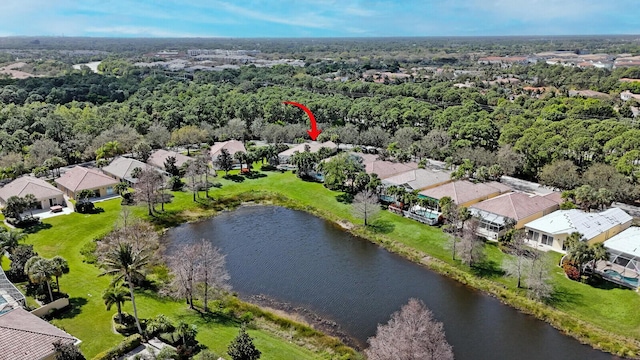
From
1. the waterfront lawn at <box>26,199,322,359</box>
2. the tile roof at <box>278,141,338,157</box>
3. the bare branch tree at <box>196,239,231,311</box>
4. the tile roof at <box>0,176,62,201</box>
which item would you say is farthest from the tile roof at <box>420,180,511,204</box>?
the tile roof at <box>0,176,62,201</box>

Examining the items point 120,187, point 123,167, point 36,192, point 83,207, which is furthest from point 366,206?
point 36,192

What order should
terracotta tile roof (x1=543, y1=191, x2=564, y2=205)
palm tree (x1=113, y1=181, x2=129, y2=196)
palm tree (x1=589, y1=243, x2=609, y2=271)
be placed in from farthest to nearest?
palm tree (x1=113, y1=181, x2=129, y2=196) < terracotta tile roof (x1=543, y1=191, x2=564, y2=205) < palm tree (x1=589, y1=243, x2=609, y2=271)

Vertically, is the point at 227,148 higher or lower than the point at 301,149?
lower

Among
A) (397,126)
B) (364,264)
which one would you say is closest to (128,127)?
(397,126)

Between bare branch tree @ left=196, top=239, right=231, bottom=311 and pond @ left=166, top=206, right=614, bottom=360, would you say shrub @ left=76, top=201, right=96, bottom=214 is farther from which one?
bare branch tree @ left=196, top=239, right=231, bottom=311

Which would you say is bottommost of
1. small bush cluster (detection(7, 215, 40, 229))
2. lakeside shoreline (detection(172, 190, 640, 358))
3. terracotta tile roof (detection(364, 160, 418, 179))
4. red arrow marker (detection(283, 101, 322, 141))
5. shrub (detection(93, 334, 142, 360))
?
lakeside shoreline (detection(172, 190, 640, 358))

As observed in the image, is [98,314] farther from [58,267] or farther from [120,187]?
[120,187]
